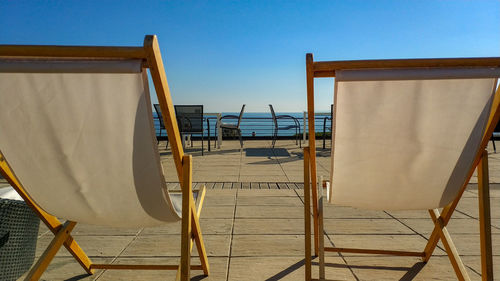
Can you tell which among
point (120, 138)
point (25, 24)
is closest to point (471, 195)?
point (120, 138)

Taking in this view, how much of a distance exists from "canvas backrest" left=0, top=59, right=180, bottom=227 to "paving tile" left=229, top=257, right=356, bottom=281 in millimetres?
613

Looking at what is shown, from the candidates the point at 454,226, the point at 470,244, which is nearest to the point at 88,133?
the point at 470,244

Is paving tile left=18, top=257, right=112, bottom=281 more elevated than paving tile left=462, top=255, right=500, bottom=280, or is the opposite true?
paving tile left=18, top=257, right=112, bottom=281

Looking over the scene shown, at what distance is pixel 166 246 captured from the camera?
191 cm

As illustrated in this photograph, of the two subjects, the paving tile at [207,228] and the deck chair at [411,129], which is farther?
the paving tile at [207,228]

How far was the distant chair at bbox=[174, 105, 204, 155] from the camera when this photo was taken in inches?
241

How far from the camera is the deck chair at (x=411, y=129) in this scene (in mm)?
990

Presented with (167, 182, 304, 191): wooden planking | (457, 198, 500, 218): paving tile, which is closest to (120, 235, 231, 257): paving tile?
(167, 182, 304, 191): wooden planking

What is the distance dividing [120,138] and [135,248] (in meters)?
1.15

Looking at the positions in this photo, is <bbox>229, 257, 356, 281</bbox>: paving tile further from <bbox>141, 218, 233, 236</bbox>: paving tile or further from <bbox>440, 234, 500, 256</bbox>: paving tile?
<bbox>440, 234, 500, 256</bbox>: paving tile

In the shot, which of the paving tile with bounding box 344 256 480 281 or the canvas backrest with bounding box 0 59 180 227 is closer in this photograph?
the canvas backrest with bounding box 0 59 180 227

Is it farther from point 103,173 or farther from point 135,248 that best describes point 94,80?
point 135,248

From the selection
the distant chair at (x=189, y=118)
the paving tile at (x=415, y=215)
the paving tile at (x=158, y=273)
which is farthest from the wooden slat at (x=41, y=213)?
the distant chair at (x=189, y=118)

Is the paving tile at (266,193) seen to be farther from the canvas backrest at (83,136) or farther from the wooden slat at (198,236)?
the canvas backrest at (83,136)
